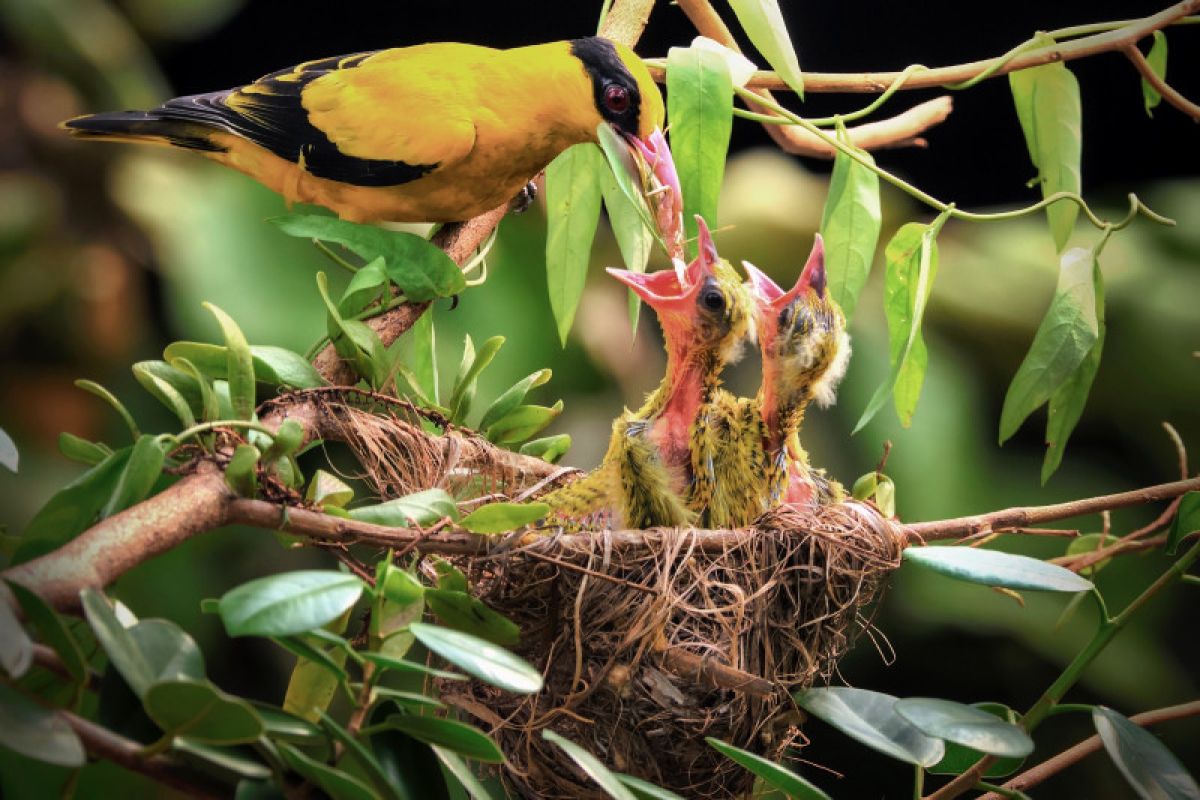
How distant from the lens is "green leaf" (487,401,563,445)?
1309mm

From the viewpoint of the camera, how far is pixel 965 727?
87 centimetres

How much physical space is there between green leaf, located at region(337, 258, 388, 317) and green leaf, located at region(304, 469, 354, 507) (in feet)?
0.76

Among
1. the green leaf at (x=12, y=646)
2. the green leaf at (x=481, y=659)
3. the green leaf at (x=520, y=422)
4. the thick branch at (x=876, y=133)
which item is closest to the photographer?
the green leaf at (x=12, y=646)

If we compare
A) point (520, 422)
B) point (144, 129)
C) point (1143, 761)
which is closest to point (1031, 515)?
point (1143, 761)

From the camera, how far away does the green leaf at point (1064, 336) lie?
113cm

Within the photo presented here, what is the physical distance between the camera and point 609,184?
1379mm

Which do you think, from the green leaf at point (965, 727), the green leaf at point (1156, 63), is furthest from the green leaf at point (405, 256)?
the green leaf at point (1156, 63)

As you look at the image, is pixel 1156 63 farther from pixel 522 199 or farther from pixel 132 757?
pixel 132 757

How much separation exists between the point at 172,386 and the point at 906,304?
0.71 m

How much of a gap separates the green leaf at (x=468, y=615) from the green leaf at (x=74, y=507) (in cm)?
24

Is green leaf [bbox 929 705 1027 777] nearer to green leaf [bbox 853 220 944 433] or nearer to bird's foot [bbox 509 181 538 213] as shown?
green leaf [bbox 853 220 944 433]

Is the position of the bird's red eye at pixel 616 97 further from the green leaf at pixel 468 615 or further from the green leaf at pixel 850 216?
the green leaf at pixel 468 615

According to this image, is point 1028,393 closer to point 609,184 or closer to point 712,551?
point 712,551

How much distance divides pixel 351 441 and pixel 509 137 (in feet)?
1.34
